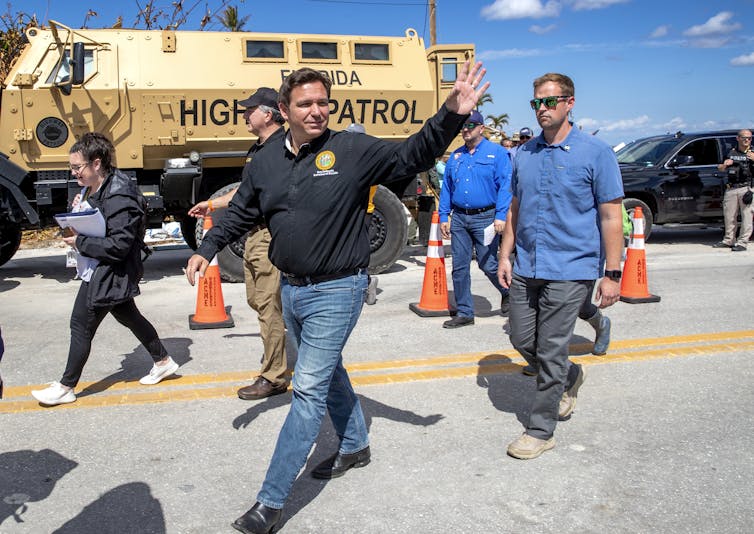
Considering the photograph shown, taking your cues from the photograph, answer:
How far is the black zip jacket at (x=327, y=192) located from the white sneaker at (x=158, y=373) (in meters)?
2.28

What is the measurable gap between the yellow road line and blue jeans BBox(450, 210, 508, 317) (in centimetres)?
95

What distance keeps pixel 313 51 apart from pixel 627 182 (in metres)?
5.34

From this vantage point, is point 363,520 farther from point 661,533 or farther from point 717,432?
point 717,432

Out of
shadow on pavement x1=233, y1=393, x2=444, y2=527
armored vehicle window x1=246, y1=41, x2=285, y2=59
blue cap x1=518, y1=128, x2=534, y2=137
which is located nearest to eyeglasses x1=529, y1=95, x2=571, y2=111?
shadow on pavement x1=233, y1=393, x2=444, y2=527

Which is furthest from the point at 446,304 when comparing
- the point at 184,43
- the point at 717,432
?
the point at 184,43

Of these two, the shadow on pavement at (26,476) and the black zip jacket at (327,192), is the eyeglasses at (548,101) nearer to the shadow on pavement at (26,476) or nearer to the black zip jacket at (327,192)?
the black zip jacket at (327,192)

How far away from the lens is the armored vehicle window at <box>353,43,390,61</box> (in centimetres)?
1068

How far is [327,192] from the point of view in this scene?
3.27 m

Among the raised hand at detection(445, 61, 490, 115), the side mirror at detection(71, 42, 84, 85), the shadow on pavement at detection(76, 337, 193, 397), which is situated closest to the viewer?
the raised hand at detection(445, 61, 490, 115)

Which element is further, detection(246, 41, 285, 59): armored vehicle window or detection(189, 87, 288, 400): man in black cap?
detection(246, 41, 285, 59): armored vehicle window

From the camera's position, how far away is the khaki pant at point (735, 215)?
38.7 ft

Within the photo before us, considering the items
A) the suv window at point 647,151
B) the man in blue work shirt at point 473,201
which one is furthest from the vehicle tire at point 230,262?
the suv window at point 647,151

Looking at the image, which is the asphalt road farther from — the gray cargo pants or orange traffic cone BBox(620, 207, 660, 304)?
orange traffic cone BBox(620, 207, 660, 304)

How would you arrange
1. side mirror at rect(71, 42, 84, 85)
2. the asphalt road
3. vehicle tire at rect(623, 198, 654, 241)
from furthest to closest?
vehicle tire at rect(623, 198, 654, 241) → side mirror at rect(71, 42, 84, 85) → the asphalt road
